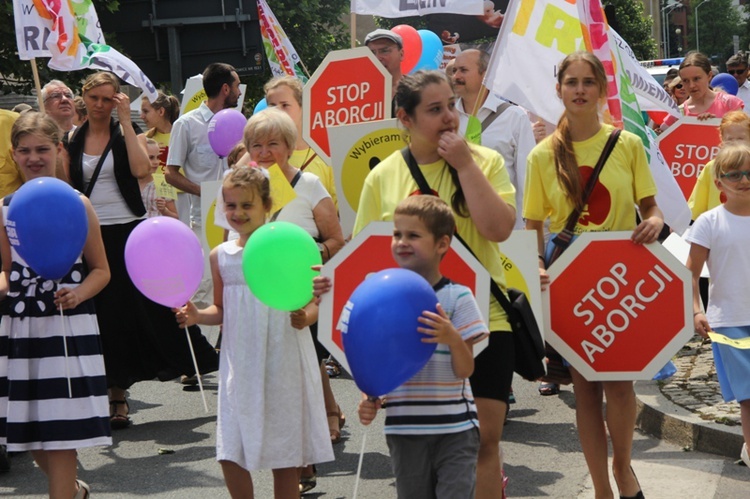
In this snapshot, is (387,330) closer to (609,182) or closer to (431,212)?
(431,212)

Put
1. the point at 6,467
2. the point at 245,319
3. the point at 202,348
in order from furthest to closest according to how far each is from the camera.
→ 1. the point at 202,348
2. the point at 6,467
3. the point at 245,319

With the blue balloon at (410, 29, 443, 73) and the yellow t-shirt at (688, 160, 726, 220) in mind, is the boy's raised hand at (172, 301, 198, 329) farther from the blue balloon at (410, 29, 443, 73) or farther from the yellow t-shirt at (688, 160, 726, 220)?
the blue balloon at (410, 29, 443, 73)

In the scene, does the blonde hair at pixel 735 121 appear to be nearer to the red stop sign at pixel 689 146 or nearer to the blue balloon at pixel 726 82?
the red stop sign at pixel 689 146

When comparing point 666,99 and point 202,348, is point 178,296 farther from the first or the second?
point 666,99

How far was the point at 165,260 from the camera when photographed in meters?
6.41

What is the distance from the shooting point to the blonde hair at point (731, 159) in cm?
622

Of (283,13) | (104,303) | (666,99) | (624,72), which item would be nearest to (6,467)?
(104,303)

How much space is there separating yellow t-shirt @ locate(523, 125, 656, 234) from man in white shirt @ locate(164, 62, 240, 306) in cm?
483

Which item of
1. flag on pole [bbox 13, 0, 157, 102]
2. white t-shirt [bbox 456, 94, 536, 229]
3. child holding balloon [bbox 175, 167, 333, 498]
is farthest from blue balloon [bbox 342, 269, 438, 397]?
flag on pole [bbox 13, 0, 157, 102]

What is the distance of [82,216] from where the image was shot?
5.75 m

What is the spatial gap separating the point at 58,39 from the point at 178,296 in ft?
11.5

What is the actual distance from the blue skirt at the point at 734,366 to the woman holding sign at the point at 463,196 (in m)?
1.60

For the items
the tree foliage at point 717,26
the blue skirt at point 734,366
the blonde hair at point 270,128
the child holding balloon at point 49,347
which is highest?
the blonde hair at point 270,128

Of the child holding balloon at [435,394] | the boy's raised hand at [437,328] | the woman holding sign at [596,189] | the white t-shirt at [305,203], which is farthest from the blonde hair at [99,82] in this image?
the boy's raised hand at [437,328]
